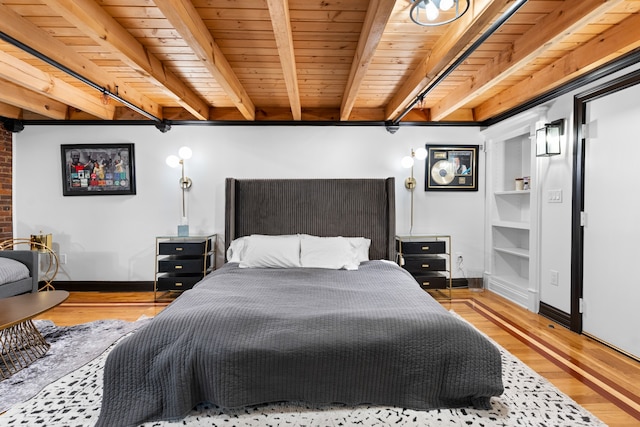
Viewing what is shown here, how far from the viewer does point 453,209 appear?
4.47 m

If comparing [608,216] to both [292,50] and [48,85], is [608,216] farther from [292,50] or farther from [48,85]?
[48,85]

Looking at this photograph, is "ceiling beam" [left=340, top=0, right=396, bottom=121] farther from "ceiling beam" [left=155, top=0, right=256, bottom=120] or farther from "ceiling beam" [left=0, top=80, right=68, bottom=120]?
"ceiling beam" [left=0, top=80, right=68, bottom=120]

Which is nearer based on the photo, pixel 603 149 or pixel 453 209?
pixel 603 149

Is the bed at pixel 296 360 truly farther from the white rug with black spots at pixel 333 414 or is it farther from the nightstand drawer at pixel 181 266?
the nightstand drawer at pixel 181 266

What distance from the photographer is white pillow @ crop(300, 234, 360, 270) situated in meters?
3.28

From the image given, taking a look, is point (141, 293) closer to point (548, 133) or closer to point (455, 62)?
point (455, 62)

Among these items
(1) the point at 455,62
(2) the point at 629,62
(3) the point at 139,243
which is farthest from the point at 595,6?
(3) the point at 139,243

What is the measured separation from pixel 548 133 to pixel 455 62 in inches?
61.6

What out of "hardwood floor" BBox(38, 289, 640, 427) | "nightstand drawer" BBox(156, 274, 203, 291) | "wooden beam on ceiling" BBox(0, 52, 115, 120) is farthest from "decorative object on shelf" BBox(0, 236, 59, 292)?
"wooden beam on ceiling" BBox(0, 52, 115, 120)

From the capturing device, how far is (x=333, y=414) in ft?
5.95

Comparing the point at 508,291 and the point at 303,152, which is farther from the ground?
the point at 303,152

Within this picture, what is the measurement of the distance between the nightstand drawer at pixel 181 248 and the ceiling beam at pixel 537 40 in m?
3.37

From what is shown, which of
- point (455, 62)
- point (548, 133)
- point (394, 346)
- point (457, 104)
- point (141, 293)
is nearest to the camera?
point (394, 346)

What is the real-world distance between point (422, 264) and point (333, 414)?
251 cm
